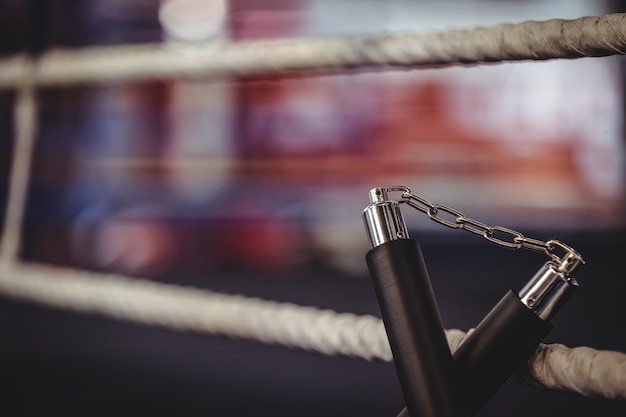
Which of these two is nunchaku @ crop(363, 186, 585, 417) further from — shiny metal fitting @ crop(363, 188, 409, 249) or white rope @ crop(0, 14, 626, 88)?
white rope @ crop(0, 14, 626, 88)

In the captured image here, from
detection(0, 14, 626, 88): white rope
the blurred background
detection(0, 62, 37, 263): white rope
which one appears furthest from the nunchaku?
the blurred background

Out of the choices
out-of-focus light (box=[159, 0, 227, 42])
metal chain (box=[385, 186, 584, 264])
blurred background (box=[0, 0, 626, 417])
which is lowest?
metal chain (box=[385, 186, 584, 264])

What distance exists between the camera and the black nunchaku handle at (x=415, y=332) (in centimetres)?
24

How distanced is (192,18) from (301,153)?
108 cm

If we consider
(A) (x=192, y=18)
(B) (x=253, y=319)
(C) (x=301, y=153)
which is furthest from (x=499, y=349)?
(A) (x=192, y=18)

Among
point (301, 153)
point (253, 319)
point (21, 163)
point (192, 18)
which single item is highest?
point (192, 18)

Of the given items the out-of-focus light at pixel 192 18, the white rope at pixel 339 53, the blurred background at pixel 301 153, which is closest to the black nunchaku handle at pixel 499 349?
the white rope at pixel 339 53

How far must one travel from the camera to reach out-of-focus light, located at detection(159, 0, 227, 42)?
12.0 ft

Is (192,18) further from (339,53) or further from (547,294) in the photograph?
(547,294)

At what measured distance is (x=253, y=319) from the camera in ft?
1.52

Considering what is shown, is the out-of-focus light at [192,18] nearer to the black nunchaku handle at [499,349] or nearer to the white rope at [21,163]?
the white rope at [21,163]

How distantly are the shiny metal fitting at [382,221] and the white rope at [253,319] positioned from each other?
0.30 ft

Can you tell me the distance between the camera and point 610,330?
139cm

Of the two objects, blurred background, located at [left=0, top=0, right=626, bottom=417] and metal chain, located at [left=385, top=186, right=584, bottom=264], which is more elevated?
blurred background, located at [left=0, top=0, right=626, bottom=417]
